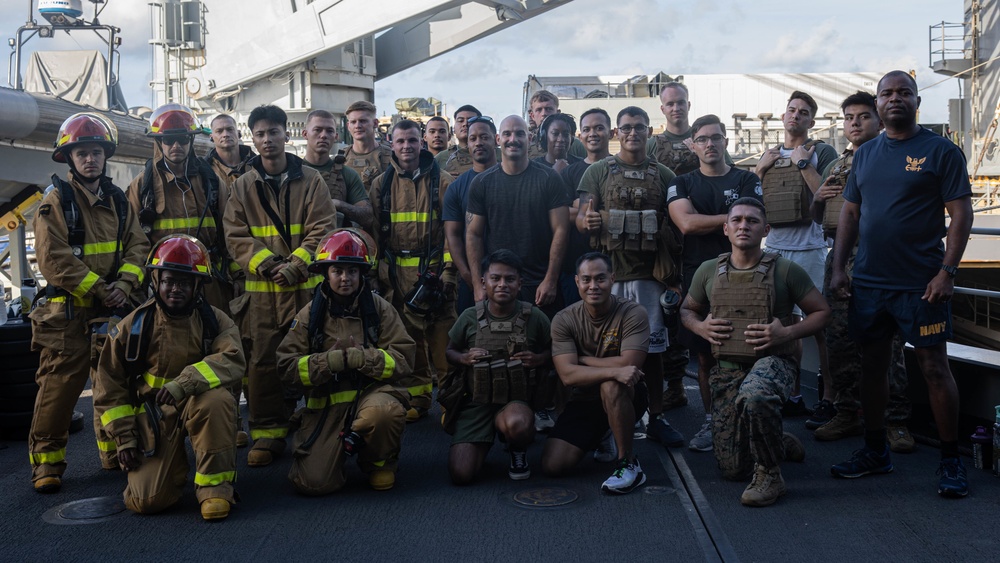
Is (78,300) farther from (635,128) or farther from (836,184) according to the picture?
(836,184)

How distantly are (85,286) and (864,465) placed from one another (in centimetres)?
468

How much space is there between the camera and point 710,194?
6094 mm

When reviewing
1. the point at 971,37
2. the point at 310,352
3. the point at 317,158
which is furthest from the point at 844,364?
the point at 971,37

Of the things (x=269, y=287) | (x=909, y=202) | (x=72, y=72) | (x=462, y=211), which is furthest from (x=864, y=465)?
(x=72, y=72)

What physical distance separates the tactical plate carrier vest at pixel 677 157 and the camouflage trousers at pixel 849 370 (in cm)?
129

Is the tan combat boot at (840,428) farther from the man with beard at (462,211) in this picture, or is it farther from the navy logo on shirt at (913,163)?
the man with beard at (462,211)

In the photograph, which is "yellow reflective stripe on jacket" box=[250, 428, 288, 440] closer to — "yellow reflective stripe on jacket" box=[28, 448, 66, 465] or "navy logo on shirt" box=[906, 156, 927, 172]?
"yellow reflective stripe on jacket" box=[28, 448, 66, 465]

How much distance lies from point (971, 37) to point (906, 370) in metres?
24.9

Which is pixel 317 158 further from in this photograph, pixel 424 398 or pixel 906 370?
pixel 906 370

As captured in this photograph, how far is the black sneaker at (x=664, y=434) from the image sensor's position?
6000mm

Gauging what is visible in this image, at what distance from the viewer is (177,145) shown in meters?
6.11

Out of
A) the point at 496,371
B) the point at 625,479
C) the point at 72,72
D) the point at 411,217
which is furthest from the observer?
the point at 72,72

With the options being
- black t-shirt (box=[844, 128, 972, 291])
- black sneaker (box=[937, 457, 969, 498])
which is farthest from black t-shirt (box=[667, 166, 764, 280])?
black sneaker (box=[937, 457, 969, 498])

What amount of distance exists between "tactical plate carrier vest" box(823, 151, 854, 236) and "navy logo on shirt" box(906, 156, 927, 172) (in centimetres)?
127
